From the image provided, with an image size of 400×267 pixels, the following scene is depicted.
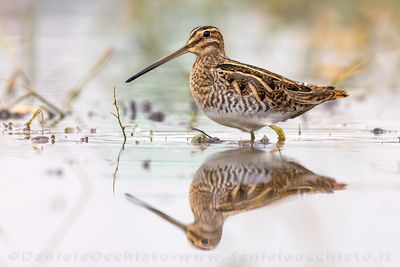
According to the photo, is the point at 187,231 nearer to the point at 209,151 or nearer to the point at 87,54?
the point at 209,151

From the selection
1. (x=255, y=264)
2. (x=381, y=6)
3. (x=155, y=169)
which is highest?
(x=381, y=6)

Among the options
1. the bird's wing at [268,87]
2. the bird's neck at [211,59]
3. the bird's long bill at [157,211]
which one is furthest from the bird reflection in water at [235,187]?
the bird's neck at [211,59]

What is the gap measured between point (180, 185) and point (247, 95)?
2.09m

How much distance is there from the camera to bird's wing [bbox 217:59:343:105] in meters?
8.12

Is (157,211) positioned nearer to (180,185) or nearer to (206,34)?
(180,185)

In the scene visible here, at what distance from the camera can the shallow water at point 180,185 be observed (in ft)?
15.9

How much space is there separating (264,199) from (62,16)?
12.8 m

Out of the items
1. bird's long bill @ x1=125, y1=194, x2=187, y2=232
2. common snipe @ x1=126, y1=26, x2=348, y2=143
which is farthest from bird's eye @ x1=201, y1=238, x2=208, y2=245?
common snipe @ x1=126, y1=26, x2=348, y2=143

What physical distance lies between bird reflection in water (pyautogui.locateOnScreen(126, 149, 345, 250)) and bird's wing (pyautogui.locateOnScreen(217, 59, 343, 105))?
1.04m

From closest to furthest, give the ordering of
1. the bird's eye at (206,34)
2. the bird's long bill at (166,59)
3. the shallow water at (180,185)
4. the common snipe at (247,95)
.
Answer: the shallow water at (180,185), the common snipe at (247,95), the bird's long bill at (166,59), the bird's eye at (206,34)

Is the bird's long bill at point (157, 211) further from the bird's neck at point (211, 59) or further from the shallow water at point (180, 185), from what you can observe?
the bird's neck at point (211, 59)

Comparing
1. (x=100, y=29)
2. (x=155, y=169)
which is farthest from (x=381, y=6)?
(x=155, y=169)

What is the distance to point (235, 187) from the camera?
235 inches

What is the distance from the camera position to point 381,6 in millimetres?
16984
